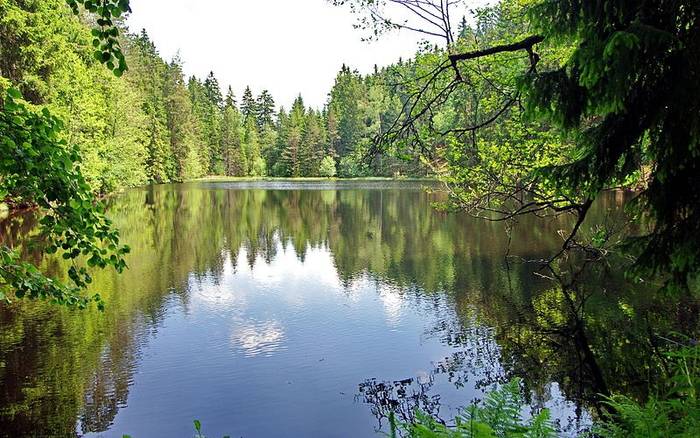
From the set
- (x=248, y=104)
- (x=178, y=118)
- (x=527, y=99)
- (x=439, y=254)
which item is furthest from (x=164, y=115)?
(x=527, y=99)

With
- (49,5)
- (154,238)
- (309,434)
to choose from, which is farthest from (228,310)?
(49,5)

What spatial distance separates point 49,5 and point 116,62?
25.9 m

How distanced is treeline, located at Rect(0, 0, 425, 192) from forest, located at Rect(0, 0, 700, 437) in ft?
0.81

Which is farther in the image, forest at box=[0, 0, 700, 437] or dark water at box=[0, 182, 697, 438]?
dark water at box=[0, 182, 697, 438]

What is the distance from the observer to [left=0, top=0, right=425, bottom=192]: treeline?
2378cm

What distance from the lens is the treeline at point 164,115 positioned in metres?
23.8

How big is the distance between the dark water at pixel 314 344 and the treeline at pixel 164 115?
367 centimetres

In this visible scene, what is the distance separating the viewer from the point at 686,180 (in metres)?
4.30

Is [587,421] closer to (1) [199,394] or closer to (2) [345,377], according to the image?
(2) [345,377]

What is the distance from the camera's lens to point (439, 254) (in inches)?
765

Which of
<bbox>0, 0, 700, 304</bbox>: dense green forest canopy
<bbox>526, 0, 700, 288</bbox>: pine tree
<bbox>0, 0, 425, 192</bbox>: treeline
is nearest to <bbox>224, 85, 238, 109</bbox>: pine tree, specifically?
<bbox>0, 0, 425, 192</bbox>: treeline

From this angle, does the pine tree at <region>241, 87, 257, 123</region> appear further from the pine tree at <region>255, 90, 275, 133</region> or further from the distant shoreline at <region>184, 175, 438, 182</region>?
the distant shoreline at <region>184, 175, 438, 182</region>

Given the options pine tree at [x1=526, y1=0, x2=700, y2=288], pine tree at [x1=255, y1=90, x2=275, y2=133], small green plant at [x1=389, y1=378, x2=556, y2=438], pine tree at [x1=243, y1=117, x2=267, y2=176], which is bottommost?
small green plant at [x1=389, y1=378, x2=556, y2=438]

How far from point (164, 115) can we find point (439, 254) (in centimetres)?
5431
